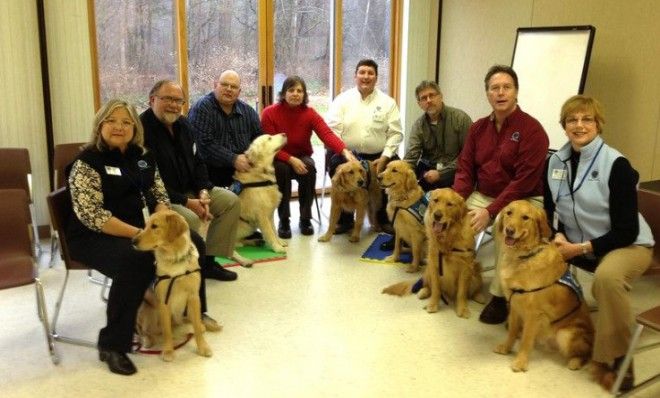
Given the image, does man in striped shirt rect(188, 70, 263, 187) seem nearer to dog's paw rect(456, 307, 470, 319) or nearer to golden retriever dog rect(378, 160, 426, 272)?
golden retriever dog rect(378, 160, 426, 272)

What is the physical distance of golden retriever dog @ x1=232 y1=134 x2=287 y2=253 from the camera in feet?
13.8

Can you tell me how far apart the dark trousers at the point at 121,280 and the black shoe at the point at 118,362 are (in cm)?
2

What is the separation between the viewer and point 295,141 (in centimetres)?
477

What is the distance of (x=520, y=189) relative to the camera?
10.8ft

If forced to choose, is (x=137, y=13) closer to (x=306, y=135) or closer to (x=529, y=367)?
(x=306, y=135)

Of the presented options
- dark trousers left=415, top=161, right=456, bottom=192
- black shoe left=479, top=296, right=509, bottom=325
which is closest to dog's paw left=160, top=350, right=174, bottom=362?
black shoe left=479, top=296, right=509, bottom=325

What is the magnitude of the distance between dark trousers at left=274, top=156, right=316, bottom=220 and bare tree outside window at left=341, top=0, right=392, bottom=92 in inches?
66.2

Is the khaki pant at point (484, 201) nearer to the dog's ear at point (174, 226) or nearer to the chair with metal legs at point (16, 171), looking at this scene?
the dog's ear at point (174, 226)

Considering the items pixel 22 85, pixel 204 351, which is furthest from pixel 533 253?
pixel 22 85

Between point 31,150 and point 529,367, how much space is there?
3.69 metres

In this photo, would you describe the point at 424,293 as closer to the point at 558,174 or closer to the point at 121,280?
the point at 558,174

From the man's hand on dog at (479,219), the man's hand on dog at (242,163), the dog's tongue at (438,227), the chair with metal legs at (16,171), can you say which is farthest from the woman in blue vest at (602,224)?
the chair with metal legs at (16,171)

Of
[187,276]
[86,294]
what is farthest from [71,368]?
[86,294]

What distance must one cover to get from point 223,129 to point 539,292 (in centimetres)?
260
